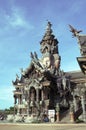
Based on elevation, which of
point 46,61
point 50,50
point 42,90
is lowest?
point 42,90

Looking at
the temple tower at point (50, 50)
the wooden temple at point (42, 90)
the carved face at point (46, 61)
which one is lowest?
the wooden temple at point (42, 90)

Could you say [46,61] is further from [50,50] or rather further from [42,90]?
[42,90]

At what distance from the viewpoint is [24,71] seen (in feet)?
171

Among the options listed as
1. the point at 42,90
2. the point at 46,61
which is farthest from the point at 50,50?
the point at 42,90

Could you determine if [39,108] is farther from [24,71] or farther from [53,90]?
[24,71]

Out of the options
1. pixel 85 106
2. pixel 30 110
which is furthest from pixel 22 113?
pixel 85 106

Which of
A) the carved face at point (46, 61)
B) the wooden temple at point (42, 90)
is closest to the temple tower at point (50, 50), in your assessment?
the carved face at point (46, 61)

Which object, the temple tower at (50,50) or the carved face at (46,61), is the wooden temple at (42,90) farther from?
the temple tower at (50,50)

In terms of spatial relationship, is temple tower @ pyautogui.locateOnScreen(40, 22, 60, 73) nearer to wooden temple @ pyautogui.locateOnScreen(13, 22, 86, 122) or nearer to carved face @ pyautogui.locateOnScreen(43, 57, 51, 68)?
carved face @ pyautogui.locateOnScreen(43, 57, 51, 68)

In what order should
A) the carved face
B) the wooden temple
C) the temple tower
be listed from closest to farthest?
the wooden temple, the carved face, the temple tower

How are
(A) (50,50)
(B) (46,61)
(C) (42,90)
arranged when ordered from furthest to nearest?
1. (A) (50,50)
2. (B) (46,61)
3. (C) (42,90)

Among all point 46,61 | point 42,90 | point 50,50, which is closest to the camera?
point 42,90

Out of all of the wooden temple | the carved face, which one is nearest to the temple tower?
the carved face

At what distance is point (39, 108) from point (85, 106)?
12.3m
